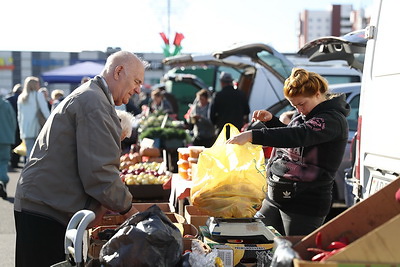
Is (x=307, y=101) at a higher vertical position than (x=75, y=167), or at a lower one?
higher

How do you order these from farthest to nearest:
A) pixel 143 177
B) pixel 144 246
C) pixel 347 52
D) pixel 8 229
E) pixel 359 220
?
pixel 8 229 < pixel 347 52 < pixel 143 177 < pixel 144 246 < pixel 359 220

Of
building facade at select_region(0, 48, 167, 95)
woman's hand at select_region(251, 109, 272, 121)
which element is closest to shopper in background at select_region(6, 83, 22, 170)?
woman's hand at select_region(251, 109, 272, 121)

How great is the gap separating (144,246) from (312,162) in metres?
1.75

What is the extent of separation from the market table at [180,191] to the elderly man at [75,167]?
1633mm

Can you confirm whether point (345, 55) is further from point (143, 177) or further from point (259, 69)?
point (259, 69)

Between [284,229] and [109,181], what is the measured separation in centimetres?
154

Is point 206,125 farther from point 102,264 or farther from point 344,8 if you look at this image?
point 344,8

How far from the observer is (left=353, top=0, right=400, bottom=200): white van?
4277 mm

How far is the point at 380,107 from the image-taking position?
4531 millimetres

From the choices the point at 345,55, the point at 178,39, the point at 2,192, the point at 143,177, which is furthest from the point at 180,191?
the point at 178,39

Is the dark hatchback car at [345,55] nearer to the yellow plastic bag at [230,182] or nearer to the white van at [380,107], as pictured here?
the white van at [380,107]

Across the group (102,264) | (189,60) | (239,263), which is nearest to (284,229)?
(239,263)

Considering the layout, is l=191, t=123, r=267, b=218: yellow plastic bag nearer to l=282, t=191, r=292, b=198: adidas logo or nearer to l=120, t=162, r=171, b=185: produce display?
l=282, t=191, r=292, b=198: adidas logo

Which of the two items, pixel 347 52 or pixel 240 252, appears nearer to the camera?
pixel 240 252
